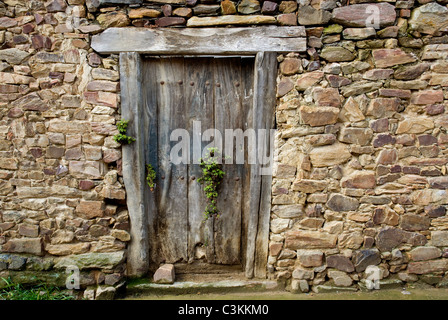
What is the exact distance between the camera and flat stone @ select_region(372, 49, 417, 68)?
2.12 meters

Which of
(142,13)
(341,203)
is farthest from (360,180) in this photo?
(142,13)

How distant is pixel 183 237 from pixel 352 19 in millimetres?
2299

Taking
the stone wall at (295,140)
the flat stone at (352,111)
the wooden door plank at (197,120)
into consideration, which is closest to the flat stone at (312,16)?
the stone wall at (295,140)

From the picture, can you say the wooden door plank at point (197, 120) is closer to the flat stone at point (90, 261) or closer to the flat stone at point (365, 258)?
the flat stone at point (90, 261)

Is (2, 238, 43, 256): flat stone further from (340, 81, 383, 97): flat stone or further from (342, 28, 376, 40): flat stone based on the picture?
(342, 28, 376, 40): flat stone

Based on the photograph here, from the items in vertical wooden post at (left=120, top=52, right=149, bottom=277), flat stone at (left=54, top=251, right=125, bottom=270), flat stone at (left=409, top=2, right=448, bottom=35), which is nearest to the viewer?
flat stone at (left=409, top=2, right=448, bottom=35)

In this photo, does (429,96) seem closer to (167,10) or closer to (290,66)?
(290,66)

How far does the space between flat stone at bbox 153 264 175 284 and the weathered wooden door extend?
133mm

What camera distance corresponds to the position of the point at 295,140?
7.29 feet

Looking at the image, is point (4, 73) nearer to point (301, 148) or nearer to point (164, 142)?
point (164, 142)

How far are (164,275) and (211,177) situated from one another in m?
0.96

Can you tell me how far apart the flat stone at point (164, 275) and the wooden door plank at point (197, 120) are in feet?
1.28

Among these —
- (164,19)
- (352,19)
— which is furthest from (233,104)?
(352,19)

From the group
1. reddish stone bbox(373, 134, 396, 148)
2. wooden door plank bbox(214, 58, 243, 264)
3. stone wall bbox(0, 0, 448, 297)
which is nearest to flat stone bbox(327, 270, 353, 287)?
stone wall bbox(0, 0, 448, 297)
